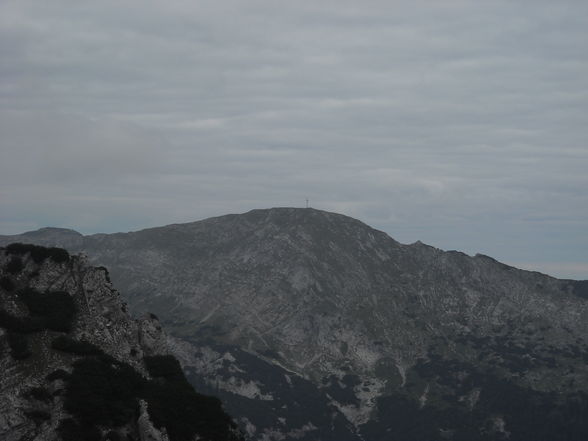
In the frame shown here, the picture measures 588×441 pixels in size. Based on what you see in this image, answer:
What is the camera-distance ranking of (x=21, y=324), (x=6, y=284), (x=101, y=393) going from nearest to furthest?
(x=101, y=393) → (x=21, y=324) → (x=6, y=284)

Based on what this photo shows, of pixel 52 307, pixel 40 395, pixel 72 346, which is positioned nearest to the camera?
pixel 40 395

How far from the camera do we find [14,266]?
403 ft

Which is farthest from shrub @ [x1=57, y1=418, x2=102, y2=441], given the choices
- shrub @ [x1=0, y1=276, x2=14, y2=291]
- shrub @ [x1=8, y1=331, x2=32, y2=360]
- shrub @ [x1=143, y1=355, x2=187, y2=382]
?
shrub @ [x1=0, y1=276, x2=14, y2=291]

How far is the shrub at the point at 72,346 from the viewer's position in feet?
349

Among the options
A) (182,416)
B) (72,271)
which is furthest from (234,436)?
(72,271)

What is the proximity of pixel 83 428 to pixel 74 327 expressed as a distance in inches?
928

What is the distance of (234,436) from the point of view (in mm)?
111250

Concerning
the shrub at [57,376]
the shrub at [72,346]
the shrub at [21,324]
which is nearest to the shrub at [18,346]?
the shrub at [21,324]

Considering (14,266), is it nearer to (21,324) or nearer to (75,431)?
(21,324)

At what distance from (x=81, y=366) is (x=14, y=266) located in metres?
29.5

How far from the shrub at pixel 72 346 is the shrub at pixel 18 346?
13.6 ft

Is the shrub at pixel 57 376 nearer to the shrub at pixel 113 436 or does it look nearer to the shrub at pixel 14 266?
the shrub at pixel 113 436

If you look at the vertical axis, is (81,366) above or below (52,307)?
below

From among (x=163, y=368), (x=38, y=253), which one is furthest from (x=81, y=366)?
(x=38, y=253)
